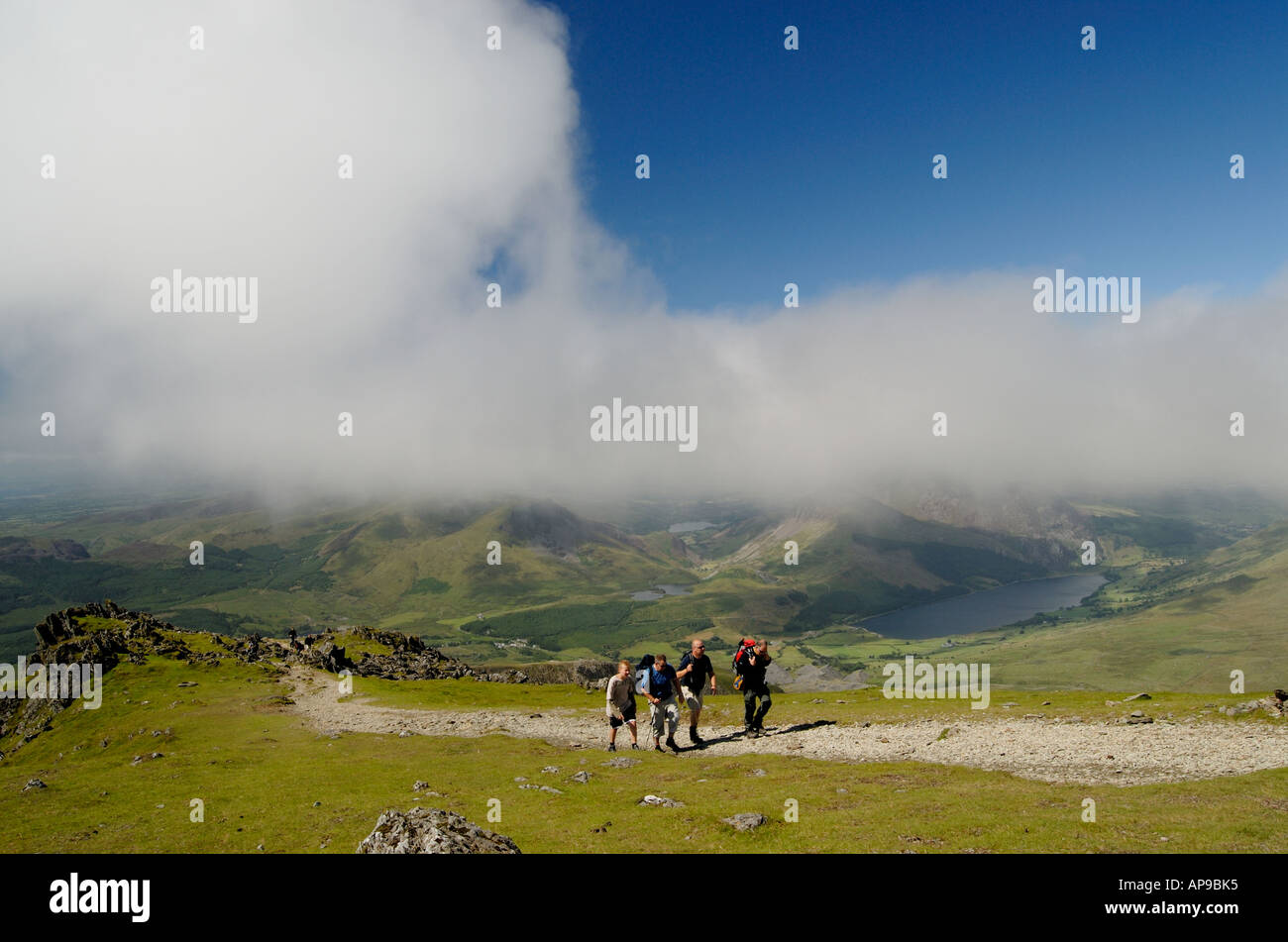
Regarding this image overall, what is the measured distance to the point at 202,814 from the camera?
2772 centimetres

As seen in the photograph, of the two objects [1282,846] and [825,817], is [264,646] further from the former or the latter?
[1282,846]

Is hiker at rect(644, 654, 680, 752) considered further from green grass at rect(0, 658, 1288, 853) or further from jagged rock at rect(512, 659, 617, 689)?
jagged rock at rect(512, 659, 617, 689)

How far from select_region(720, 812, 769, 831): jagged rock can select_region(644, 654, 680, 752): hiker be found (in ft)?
39.9

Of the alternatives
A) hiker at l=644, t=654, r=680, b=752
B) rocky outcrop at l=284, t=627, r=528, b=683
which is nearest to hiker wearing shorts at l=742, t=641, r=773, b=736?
hiker at l=644, t=654, r=680, b=752

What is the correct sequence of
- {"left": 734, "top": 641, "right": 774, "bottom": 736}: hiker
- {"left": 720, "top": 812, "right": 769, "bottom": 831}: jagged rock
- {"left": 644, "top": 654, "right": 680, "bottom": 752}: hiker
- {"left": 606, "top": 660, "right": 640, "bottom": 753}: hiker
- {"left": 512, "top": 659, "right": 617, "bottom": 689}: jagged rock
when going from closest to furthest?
1. {"left": 720, "top": 812, "right": 769, "bottom": 831}: jagged rock
2. {"left": 644, "top": 654, "right": 680, "bottom": 752}: hiker
3. {"left": 734, "top": 641, "right": 774, "bottom": 736}: hiker
4. {"left": 606, "top": 660, "right": 640, "bottom": 753}: hiker
5. {"left": 512, "top": 659, "right": 617, "bottom": 689}: jagged rock

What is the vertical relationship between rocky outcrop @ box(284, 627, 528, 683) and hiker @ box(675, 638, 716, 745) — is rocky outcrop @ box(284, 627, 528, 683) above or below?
below

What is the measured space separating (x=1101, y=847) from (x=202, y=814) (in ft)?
112

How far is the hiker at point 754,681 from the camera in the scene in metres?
32.2

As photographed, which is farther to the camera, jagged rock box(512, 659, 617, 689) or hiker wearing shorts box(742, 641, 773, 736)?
jagged rock box(512, 659, 617, 689)

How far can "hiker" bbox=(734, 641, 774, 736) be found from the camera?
3222 centimetres

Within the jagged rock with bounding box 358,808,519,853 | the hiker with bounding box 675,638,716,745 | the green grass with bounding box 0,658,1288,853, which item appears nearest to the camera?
the jagged rock with bounding box 358,808,519,853

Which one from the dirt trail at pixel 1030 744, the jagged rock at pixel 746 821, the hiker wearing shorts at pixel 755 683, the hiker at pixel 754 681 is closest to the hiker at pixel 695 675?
the hiker at pixel 754 681

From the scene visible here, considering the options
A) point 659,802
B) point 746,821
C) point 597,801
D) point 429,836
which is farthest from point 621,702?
point 429,836
